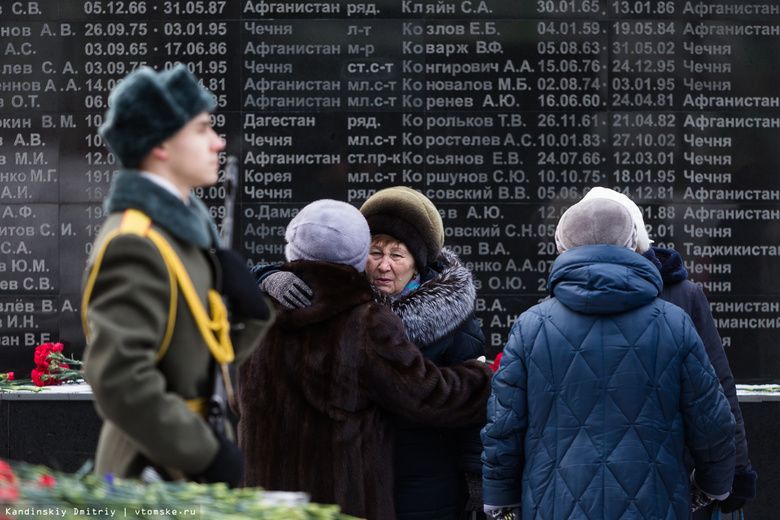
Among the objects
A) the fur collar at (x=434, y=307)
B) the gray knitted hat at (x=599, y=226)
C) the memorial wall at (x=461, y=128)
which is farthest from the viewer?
the memorial wall at (x=461, y=128)

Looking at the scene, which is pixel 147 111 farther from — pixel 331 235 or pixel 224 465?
pixel 331 235

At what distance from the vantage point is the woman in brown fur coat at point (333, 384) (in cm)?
331

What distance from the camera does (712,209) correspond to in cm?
591

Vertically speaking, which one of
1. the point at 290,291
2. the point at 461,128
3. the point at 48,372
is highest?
the point at 461,128

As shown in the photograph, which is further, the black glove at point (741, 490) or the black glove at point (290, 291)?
the black glove at point (741, 490)

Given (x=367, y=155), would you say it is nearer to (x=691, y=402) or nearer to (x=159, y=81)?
(x=691, y=402)

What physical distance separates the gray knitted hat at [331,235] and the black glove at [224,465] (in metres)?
1.40

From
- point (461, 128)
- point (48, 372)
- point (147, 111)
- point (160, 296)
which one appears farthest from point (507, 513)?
point (48, 372)

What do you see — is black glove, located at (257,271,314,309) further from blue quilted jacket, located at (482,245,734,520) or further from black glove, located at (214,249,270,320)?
black glove, located at (214,249,270,320)

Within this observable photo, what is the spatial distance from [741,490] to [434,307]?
54.9 inches

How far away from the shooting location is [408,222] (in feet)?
12.8

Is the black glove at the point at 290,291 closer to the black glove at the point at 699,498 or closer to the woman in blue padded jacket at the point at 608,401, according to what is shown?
the woman in blue padded jacket at the point at 608,401

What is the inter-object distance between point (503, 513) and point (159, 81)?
79.9 inches

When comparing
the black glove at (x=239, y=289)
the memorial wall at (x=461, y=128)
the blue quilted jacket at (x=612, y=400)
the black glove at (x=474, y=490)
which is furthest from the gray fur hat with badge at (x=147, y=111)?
the memorial wall at (x=461, y=128)
